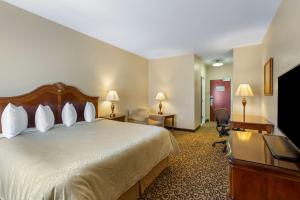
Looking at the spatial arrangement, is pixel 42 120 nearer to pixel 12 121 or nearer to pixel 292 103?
pixel 12 121

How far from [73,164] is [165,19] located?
2.59 m

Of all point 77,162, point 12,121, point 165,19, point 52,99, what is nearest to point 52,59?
point 52,99

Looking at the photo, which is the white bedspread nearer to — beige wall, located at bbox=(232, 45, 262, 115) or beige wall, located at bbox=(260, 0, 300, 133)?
beige wall, located at bbox=(260, 0, 300, 133)

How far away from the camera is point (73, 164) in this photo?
122 centimetres

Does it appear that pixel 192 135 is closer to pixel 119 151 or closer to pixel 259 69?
pixel 259 69

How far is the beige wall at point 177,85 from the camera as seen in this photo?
16.1 feet

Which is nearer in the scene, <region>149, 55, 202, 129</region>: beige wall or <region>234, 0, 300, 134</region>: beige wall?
<region>234, 0, 300, 134</region>: beige wall

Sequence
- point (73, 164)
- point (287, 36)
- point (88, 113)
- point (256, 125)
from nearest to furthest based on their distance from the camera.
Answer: point (73, 164)
point (287, 36)
point (256, 125)
point (88, 113)

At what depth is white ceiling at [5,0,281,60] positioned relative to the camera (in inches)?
88.8

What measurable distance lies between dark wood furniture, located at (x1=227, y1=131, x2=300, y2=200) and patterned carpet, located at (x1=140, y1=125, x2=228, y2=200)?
84 centimetres

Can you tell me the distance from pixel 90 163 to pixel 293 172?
4.80 feet

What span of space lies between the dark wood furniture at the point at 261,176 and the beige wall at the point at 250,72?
3149 millimetres

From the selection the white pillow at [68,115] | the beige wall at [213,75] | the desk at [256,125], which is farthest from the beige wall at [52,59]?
the beige wall at [213,75]

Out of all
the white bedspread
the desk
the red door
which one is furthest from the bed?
the red door
